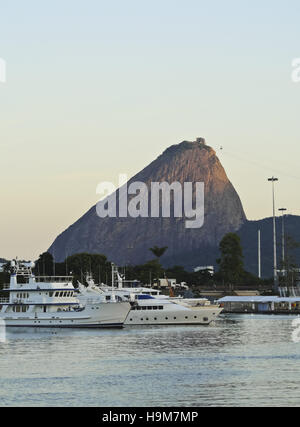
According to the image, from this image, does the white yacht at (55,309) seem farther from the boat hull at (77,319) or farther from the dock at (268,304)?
the dock at (268,304)

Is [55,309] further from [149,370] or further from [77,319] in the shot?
[149,370]

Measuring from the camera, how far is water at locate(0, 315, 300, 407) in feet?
183

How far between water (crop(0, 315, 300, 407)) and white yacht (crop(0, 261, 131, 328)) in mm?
10613

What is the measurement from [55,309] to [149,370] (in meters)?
53.5

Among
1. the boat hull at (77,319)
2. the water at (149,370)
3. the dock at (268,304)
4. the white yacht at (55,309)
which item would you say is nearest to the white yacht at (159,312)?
the white yacht at (55,309)

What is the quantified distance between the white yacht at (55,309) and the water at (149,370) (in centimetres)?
1061

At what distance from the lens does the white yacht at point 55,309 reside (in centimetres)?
11956

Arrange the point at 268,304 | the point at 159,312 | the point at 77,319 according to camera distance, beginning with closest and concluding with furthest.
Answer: the point at 77,319 → the point at 159,312 → the point at 268,304

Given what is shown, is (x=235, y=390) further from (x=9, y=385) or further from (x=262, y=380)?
(x=9, y=385)

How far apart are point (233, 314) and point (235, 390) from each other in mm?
133859

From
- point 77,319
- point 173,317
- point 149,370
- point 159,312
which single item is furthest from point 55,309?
point 149,370

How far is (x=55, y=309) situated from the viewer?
398 ft

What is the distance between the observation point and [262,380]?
62.6 metres
